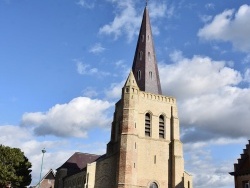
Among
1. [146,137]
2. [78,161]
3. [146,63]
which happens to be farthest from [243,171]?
[78,161]

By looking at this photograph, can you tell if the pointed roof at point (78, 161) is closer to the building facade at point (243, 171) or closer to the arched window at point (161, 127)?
the arched window at point (161, 127)

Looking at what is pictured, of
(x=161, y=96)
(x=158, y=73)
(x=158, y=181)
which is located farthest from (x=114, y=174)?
(x=158, y=73)

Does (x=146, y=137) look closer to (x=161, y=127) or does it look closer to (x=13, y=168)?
(x=161, y=127)

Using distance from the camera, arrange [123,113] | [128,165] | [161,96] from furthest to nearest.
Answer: [161,96] → [123,113] → [128,165]

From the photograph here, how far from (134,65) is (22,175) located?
785 inches

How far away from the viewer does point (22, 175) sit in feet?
126

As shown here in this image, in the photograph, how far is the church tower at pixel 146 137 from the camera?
124ft

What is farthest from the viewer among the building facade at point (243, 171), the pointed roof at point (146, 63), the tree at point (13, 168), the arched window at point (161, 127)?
the pointed roof at point (146, 63)

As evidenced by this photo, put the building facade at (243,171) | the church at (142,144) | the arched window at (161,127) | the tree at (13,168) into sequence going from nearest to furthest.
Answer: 1. the building facade at (243,171)
2. the tree at (13,168)
3. the church at (142,144)
4. the arched window at (161,127)

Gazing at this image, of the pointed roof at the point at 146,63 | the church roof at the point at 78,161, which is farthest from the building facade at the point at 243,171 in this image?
the church roof at the point at 78,161

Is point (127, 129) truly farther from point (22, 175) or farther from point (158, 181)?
point (22, 175)

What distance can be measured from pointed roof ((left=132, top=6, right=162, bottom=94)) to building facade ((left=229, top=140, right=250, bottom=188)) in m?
19.6

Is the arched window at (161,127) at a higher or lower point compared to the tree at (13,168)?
higher

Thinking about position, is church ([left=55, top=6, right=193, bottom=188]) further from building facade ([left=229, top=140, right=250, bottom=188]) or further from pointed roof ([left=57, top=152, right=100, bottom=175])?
building facade ([left=229, top=140, right=250, bottom=188])
